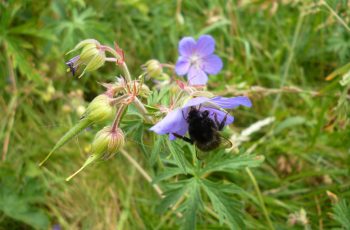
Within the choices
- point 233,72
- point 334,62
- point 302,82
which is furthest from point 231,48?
point 334,62

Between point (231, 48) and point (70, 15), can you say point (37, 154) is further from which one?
point (231, 48)

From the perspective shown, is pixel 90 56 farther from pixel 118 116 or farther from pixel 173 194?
pixel 173 194

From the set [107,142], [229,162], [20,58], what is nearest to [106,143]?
[107,142]

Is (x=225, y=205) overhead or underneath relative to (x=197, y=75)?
underneath

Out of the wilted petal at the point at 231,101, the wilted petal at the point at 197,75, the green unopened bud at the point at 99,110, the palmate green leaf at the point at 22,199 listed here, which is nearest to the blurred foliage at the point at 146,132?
the palmate green leaf at the point at 22,199

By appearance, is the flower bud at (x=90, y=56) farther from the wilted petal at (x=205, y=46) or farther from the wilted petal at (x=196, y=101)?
the wilted petal at (x=205, y=46)

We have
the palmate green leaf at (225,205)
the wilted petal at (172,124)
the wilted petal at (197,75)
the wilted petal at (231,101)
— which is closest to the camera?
the wilted petal at (172,124)

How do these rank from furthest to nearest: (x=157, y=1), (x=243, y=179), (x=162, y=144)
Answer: (x=157, y=1)
(x=243, y=179)
(x=162, y=144)
